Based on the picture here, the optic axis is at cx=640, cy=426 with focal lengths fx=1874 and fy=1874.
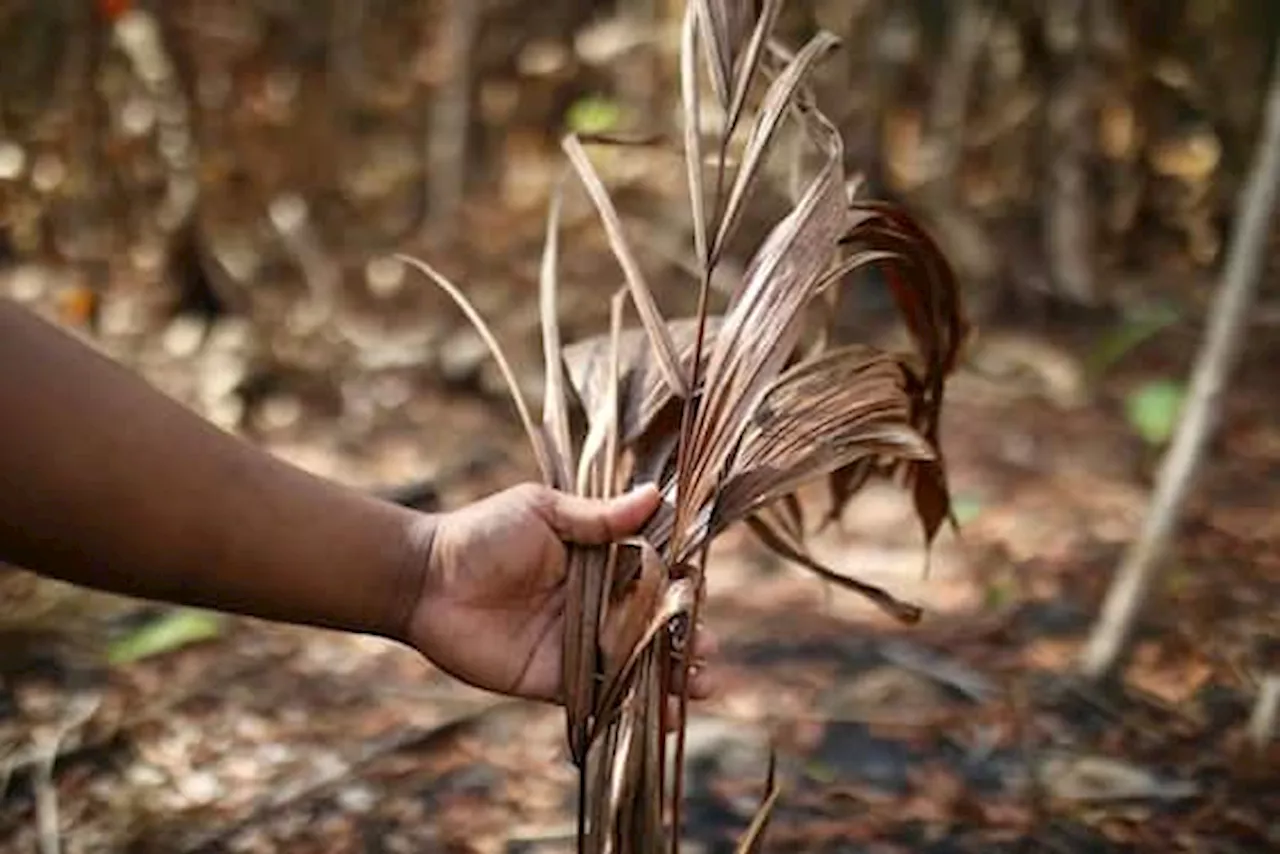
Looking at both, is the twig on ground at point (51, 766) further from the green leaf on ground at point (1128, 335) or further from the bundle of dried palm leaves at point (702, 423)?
the green leaf on ground at point (1128, 335)

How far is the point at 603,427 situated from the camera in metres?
1.36

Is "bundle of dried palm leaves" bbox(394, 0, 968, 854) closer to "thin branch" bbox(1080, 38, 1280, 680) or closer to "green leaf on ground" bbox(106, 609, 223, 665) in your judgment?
"thin branch" bbox(1080, 38, 1280, 680)

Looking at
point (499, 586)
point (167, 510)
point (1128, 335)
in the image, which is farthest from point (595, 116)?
point (167, 510)

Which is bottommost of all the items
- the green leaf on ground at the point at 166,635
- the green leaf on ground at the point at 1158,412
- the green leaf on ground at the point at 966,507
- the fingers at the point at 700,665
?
the green leaf on ground at the point at 166,635

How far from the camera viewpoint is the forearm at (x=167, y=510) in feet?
3.72

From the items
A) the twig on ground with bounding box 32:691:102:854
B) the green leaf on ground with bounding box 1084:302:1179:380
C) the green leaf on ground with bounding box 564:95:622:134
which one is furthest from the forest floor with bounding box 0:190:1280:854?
the green leaf on ground with bounding box 564:95:622:134

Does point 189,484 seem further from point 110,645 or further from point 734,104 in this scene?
point 110,645

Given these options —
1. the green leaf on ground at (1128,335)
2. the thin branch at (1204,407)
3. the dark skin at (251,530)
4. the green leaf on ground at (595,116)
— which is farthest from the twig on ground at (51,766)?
the green leaf on ground at (1128,335)

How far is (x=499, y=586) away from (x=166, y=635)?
0.92 metres

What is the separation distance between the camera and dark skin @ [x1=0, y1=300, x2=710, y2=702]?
3.74ft

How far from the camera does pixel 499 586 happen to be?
1316mm

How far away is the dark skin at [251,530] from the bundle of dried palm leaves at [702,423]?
53 millimetres

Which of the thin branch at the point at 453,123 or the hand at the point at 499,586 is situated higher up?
the thin branch at the point at 453,123

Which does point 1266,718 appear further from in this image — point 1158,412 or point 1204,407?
point 1158,412
